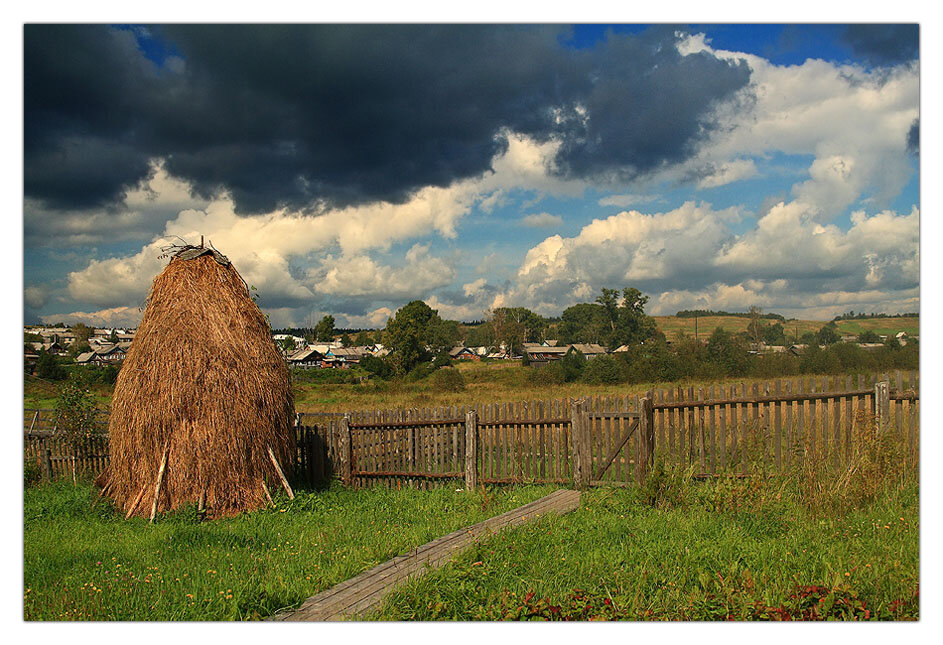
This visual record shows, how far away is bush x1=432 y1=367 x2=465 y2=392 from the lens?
3917 centimetres

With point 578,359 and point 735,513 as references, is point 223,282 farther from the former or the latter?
point 578,359

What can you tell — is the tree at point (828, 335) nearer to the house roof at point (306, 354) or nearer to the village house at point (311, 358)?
the house roof at point (306, 354)

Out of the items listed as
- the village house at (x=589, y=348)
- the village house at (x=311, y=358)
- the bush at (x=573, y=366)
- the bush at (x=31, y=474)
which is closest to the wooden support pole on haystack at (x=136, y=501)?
the bush at (x=31, y=474)

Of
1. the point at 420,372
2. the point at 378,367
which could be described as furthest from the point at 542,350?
the point at 378,367

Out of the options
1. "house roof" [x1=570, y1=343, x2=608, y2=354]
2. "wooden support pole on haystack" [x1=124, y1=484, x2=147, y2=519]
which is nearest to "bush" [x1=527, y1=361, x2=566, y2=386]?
"house roof" [x1=570, y1=343, x2=608, y2=354]

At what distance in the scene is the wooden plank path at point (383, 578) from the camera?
4176mm

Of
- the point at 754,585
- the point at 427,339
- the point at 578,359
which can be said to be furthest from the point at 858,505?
the point at 427,339

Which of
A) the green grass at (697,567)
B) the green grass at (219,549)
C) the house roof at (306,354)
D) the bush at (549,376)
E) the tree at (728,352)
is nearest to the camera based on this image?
the green grass at (697,567)

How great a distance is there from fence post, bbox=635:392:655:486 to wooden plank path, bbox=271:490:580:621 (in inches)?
82.4

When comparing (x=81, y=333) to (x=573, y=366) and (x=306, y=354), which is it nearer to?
(x=573, y=366)

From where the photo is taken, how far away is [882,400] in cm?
730

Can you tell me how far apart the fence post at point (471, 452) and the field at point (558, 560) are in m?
1.40

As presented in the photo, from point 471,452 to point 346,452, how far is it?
2.44 metres

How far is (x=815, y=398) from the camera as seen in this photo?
25.3ft
